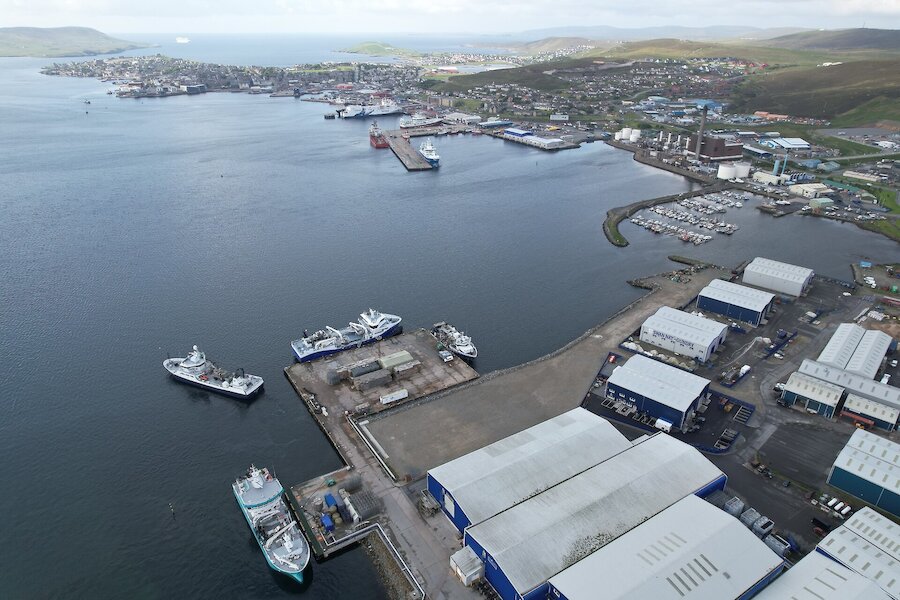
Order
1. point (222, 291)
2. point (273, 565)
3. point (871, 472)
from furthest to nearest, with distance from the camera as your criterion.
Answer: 1. point (222, 291)
2. point (871, 472)
3. point (273, 565)

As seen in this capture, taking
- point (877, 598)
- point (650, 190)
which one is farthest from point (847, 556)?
point (650, 190)

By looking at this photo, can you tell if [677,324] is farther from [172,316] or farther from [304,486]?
[172,316]

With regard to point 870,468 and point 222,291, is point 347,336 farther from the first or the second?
point 870,468

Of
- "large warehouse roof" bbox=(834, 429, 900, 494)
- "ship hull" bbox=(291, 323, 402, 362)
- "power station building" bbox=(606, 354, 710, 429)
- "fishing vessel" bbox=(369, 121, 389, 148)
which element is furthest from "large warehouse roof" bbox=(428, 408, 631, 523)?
"fishing vessel" bbox=(369, 121, 389, 148)

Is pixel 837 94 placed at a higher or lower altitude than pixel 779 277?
higher

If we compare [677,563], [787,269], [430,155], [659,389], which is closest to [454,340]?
[659,389]
